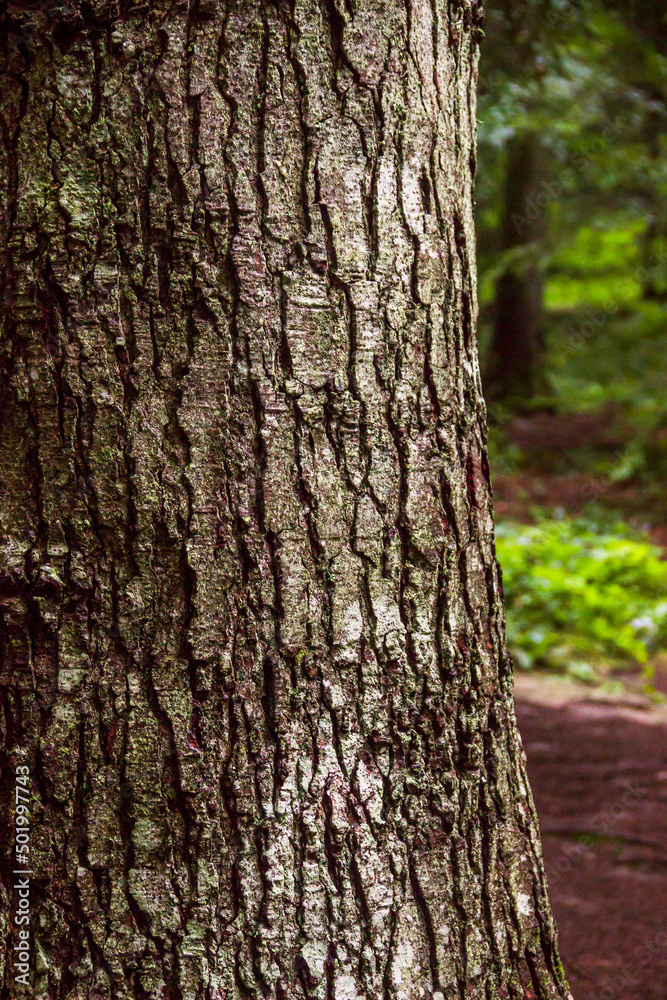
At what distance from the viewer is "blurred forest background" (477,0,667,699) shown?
18.4 ft

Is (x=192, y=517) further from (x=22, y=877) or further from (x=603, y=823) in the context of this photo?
(x=603, y=823)

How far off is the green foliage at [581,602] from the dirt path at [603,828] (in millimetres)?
494

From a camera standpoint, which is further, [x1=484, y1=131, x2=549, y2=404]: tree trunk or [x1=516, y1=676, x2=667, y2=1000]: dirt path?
[x1=484, y1=131, x2=549, y2=404]: tree trunk

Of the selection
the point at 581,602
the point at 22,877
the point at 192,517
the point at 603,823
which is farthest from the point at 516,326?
A: the point at 22,877

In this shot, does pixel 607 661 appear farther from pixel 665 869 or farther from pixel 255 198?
pixel 255 198

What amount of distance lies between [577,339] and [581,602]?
7553mm

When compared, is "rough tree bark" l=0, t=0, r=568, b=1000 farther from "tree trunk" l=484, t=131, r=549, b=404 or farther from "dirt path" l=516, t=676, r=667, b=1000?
"tree trunk" l=484, t=131, r=549, b=404

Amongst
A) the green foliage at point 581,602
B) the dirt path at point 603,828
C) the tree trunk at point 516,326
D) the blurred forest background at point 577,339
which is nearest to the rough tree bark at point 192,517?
the dirt path at point 603,828

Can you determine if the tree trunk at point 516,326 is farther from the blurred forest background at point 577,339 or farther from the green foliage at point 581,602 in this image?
the green foliage at point 581,602

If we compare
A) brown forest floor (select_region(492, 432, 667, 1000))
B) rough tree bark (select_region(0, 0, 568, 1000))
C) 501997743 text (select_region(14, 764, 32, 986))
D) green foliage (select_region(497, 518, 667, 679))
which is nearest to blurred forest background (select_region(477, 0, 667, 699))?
green foliage (select_region(497, 518, 667, 679))

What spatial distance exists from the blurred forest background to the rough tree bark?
13.4 feet

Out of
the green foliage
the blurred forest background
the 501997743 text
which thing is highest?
the blurred forest background

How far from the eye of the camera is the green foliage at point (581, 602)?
568 centimetres

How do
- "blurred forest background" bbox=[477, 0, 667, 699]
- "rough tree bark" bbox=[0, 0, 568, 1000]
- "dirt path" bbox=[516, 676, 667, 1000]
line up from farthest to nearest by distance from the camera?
"blurred forest background" bbox=[477, 0, 667, 699]
"dirt path" bbox=[516, 676, 667, 1000]
"rough tree bark" bbox=[0, 0, 568, 1000]
